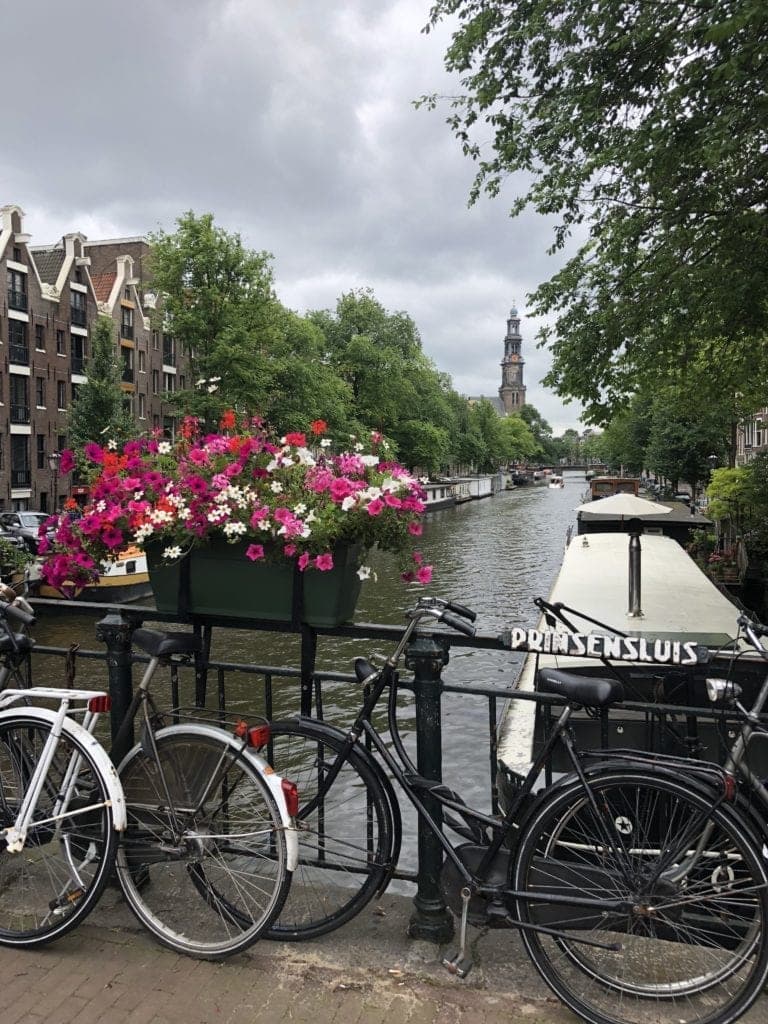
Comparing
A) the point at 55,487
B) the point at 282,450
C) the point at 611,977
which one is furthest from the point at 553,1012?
the point at 55,487

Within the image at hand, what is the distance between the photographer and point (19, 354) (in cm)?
4241

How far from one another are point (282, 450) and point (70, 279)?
48768 mm

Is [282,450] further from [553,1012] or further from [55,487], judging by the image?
[55,487]

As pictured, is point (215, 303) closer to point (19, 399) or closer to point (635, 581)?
point (19, 399)

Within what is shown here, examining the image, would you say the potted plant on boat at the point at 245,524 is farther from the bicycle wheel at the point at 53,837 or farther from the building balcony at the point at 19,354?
the building balcony at the point at 19,354

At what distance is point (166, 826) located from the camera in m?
3.27

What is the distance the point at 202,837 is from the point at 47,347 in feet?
151

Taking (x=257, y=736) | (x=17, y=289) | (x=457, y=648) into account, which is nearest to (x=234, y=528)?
(x=257, y=736)

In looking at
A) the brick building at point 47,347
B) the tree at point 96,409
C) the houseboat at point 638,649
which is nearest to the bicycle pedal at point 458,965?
the houseboat at point 638,649

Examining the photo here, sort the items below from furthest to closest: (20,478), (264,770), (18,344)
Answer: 1. (18,344)
2. (20,478)
3. (264,770)

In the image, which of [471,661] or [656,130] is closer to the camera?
[656,130]

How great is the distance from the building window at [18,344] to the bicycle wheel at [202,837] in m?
42.9

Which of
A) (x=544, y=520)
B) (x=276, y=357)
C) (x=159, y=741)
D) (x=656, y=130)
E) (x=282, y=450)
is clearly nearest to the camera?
(x=159, y=741)

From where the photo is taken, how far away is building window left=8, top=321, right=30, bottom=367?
4181 cm
